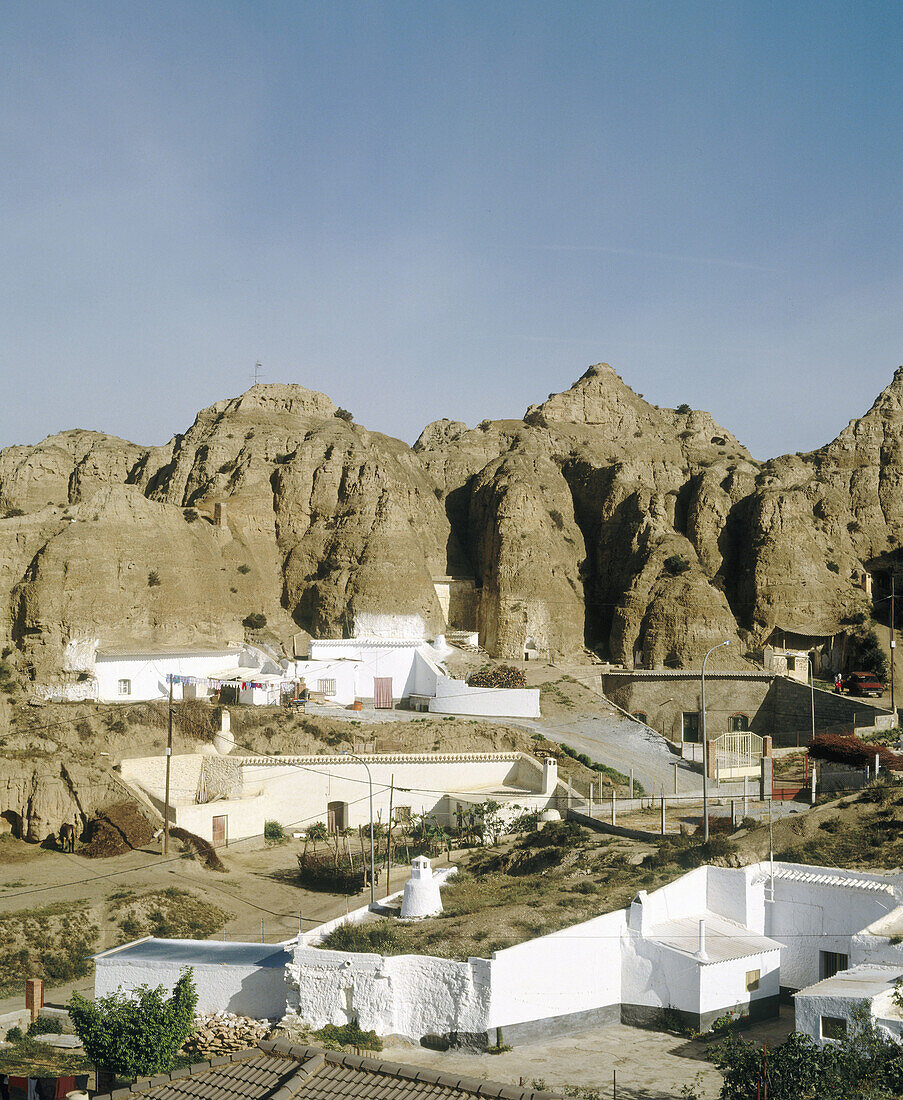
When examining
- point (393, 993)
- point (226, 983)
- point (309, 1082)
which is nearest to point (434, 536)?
point (226, 983)

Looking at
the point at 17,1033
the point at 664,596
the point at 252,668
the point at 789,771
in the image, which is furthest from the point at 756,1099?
the point at 664,596

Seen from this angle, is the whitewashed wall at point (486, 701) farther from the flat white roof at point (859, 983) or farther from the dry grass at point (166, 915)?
the flat white roof at point (859, 983)

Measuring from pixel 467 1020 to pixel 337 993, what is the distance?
2.84m

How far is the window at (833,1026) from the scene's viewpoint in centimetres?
1948

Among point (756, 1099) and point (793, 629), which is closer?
point (756, 1099)

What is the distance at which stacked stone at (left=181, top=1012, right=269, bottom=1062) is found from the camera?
22.8 m

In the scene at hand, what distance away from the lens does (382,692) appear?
52.3 meters

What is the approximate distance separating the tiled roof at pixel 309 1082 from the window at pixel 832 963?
31.1ft

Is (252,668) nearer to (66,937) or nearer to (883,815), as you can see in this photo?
(66,937)

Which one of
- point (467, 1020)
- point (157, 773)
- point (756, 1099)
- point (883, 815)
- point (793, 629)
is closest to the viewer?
point (756, 1099)

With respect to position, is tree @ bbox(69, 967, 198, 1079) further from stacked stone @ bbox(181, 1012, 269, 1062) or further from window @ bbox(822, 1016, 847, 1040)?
window @ bbox(822, 1016, 847, 1040)

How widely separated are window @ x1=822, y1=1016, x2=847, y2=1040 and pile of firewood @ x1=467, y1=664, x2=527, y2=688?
102 feet

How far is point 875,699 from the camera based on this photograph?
52.2 m

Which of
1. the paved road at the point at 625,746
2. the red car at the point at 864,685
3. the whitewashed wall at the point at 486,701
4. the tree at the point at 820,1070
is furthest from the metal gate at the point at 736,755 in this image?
the tree at the point at 820,1070
